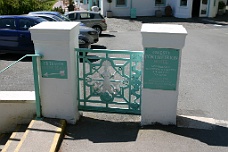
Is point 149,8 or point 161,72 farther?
point 149,8

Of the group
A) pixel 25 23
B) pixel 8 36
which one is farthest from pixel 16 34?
pixel 25 23

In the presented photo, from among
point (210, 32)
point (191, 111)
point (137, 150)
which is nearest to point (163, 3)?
point (210, 32)

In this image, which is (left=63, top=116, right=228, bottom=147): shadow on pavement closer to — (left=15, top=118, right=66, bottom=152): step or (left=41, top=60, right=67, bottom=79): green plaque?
(left=15, top=118, right=66, bottom=152): step

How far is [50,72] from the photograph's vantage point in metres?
5.12

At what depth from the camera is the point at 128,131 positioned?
512 cm

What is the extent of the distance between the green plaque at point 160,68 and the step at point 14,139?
244cm

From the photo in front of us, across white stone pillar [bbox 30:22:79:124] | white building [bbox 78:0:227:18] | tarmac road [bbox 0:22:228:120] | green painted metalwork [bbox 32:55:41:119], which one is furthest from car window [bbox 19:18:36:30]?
white building [bbox 78:0:227:18]

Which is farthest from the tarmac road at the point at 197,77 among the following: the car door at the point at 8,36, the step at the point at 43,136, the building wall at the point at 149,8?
the building wall at the point at 149,8

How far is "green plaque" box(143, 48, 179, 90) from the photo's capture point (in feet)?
15.9

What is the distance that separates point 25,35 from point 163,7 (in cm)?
1896

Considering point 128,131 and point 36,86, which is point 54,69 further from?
point 128,131

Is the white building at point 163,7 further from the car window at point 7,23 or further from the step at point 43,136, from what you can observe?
the step at point 43,136

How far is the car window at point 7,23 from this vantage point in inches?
432

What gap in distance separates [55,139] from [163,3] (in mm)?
24704
